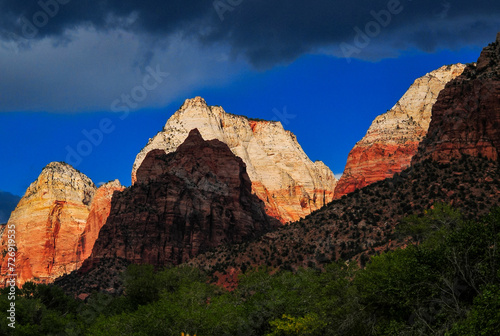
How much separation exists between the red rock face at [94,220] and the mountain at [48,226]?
415 centimetres

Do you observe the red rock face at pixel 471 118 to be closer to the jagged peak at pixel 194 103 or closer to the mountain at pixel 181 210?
the mountain at pixel 181 210

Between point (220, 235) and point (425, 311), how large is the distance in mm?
93660

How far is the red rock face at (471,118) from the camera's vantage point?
82938mm

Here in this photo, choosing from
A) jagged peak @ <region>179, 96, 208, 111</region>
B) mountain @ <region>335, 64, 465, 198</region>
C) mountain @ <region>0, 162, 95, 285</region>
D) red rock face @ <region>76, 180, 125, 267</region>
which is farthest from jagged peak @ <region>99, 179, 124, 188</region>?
mountain @ <region>335, 64, 465, 198</region>

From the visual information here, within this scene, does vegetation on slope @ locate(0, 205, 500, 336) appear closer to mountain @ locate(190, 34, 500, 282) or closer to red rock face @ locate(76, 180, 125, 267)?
mountain @ locate(190, 34, 500, 282)

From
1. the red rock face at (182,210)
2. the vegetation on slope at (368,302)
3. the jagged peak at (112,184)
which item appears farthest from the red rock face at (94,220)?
the vegetation on slope at (368,302)

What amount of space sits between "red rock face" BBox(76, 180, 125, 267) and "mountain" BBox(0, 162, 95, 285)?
4155 mm

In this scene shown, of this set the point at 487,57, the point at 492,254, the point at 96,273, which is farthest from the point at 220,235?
the point at 492,254

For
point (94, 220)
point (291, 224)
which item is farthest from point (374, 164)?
point (94, 220)

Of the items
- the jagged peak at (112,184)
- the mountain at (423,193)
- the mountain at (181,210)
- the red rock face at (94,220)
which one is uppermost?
the jagged peak at (112,184)

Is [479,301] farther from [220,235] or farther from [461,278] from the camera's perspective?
[220,235]

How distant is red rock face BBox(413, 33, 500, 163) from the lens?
8294cm

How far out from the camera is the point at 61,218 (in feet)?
622

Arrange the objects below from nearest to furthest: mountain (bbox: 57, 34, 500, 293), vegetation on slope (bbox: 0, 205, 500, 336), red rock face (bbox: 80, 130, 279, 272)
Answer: vegetation on slope (bbox: 0, 205, 500, 336), mountain (bbox: 57, 34, 500, 293), red rock face (bbox: 80, 130, 279, 272)
